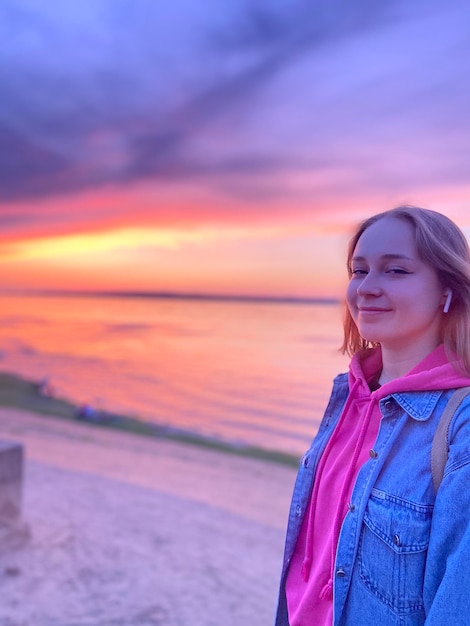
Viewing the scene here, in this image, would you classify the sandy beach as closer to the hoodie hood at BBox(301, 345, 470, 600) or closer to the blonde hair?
the hoodie hood at BBox(301, 345, 470, 600)

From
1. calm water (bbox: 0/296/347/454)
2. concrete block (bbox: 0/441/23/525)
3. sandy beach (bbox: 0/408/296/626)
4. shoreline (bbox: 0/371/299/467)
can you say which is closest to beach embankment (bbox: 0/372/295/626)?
sandy beach (bbox: 0/408/296/626)

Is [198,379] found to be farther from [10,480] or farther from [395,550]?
[395,550]

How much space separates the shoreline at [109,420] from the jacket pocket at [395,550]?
10945 mm

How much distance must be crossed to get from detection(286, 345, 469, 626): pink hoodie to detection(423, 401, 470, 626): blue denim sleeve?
8.8 inches

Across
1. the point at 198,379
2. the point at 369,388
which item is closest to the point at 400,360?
the point at 369,388

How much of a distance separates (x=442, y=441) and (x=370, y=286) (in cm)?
47

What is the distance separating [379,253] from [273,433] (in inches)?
567

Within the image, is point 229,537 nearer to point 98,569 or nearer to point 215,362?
point 98,569

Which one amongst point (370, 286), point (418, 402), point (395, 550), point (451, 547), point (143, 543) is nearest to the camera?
point (451, 547)

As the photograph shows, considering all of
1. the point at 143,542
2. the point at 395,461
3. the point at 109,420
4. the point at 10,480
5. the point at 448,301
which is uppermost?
the point at 448,301

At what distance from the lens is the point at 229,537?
23.6ft

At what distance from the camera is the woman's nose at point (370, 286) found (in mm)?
1708

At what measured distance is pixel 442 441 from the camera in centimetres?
147

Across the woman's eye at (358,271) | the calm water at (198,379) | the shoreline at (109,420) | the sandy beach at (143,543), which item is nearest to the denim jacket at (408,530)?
the woman's eye at (358,271)
